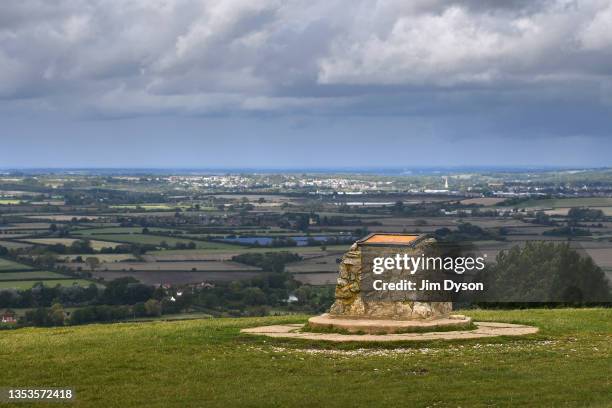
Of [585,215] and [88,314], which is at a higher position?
[585,215]

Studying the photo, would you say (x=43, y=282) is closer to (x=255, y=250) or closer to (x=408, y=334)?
(x=255, y=250)

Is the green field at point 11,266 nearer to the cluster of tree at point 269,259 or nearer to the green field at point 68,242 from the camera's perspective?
the green field at point 68,242

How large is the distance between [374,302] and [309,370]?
21.2ft

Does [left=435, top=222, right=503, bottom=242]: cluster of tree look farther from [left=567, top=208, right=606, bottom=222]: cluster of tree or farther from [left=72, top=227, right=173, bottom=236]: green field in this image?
[left=72, top=227, right=173, bottom=236]: green field

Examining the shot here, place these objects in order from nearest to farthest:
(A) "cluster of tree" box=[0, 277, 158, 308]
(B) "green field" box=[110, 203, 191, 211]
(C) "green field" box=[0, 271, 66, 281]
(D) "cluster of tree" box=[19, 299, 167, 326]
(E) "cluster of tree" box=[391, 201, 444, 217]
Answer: (D) "cluster of tree" box=[19, 299, 167, 326], (A) "cluster of tree" box=[0, 277, 158, 308], (C) "green field" box=[0, 271, 66, 281], (E) "cluster of tree" box=[391, 201, 444, 217], (B) "green field" box=[110, 203, 191, 211]

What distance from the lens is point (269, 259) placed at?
325ft

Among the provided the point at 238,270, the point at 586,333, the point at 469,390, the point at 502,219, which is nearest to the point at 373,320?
the point at 586,333

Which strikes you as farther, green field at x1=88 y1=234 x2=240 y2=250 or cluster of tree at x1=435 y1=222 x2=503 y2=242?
green field at x1=88 y1=234 x2=240 y2=250

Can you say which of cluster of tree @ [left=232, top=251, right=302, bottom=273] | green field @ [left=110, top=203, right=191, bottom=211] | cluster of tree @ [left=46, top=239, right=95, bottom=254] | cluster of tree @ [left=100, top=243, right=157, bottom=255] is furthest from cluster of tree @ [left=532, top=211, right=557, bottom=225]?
green field @ [left=110, top=203, right=191, bottom=211]

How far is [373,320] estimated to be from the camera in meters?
30.6

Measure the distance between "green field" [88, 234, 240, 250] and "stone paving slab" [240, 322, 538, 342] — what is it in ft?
275

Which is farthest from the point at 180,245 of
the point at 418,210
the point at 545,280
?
the point at 545,280

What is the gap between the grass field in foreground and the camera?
72.1 ft

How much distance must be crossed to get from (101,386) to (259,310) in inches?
1724
